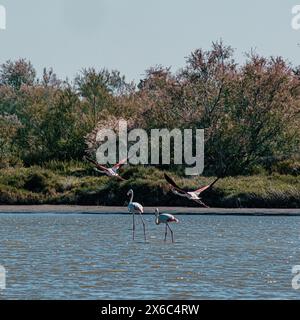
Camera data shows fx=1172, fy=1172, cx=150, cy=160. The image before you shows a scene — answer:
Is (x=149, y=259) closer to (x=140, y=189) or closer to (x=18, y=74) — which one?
(x=140, y=189)

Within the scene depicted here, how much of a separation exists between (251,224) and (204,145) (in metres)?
16.5

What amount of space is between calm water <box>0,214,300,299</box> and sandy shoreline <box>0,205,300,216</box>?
6.48ft

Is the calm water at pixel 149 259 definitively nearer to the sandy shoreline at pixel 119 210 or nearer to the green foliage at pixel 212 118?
the sandy shoreline at pixel 119 210

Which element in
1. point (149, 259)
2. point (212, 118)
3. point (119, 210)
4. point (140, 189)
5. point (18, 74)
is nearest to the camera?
point (149, 259)

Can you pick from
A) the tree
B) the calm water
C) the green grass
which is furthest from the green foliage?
the tree

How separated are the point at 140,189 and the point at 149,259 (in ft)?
72.9

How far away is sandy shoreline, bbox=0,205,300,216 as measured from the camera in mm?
50094

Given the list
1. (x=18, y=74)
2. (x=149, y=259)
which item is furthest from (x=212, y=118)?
(x=18, y=74)

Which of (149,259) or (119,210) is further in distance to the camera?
(119,210)

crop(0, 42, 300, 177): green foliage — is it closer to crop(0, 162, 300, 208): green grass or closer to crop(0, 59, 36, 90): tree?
crop(0, 162, 300, 208): green grass

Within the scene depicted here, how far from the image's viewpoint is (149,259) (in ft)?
105

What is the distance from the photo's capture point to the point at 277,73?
63.4m

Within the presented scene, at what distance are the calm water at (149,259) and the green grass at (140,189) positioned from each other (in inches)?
182

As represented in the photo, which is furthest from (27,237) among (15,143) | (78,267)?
(15,143)
